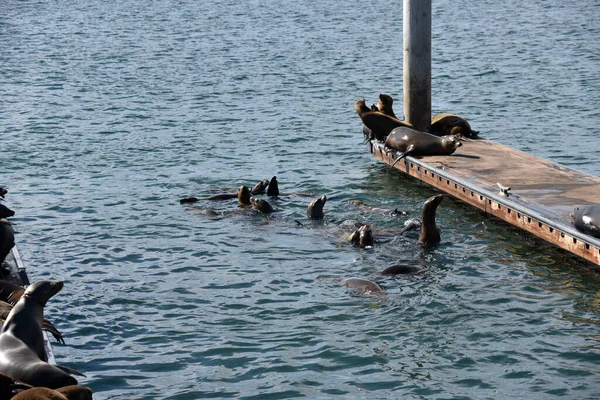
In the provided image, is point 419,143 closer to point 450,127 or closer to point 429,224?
point 450,127

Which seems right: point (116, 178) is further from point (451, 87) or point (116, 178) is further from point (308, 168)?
point (451, 87)

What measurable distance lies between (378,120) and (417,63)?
1.15 m

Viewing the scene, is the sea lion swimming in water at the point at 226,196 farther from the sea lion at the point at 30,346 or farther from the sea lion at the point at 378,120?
the sea lion at the point at 30,346

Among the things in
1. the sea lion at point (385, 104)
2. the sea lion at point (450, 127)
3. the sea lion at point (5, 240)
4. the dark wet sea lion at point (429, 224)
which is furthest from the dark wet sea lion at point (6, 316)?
the sea lion at point (450, 127)

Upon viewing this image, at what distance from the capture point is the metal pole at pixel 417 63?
1623 centimetres

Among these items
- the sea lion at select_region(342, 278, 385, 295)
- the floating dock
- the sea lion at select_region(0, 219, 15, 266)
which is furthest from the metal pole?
the sea lion at select_region(0, 219, 15, 266)

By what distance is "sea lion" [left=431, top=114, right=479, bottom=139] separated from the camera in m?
16.6

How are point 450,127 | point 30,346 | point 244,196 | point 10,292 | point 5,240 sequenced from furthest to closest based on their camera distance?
point 450,127 → point 244,196 → point 5,240 → point 10,292 → point 30,346

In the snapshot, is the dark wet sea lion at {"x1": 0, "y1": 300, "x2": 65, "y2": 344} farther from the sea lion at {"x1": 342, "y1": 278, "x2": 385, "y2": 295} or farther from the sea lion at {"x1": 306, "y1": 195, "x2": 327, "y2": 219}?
the sea lion at {"x1": 306, "y1": 195, "x2": 327, "y2": 219}

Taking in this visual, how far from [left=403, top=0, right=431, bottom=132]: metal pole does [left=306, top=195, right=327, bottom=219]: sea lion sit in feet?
12.9

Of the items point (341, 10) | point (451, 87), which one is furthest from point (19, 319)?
point (341, 10)

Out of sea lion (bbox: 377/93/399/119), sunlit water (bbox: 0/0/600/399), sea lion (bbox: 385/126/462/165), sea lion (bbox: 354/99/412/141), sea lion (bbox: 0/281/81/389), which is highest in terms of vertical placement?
sea lion (bbox: 377/93/399/119)

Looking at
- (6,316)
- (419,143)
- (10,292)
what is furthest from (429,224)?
(6,316)

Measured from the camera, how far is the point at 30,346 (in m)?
7.74
